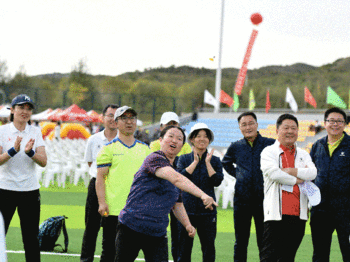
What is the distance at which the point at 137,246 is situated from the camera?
397 centimetres

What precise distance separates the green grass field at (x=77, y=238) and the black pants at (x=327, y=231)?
1.55 meters

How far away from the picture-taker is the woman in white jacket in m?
4.73

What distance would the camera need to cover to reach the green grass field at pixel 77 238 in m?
6.94

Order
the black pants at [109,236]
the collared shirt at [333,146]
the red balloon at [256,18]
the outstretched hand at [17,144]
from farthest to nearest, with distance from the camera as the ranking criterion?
the red balloon at [256,18], the collared shirt at [333,146], the black pants at [109,236], the outstretched hand at [17,144]

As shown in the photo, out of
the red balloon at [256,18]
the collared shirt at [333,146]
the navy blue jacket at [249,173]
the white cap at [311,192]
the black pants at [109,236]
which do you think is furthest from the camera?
the red balloon at [256,18]

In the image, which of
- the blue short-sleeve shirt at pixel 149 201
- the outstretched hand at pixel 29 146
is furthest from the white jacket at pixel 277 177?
the outstretched hand at pixel 29 146

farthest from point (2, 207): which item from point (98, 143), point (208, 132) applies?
point (208, 132)

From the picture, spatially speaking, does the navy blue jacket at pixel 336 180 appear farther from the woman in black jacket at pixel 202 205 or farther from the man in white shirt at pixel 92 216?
the man in white shirt at pixel 92 216

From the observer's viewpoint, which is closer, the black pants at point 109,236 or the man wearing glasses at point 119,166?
the man wearing glasses at point 119,166

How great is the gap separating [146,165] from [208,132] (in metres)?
1.83

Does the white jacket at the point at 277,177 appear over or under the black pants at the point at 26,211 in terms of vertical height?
over

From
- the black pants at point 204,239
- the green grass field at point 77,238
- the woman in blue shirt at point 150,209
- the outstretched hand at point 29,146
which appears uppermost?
the outstretched hand at point 29,146

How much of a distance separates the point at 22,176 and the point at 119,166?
3.49 feet

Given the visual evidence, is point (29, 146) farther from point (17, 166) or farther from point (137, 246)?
point (137, 246)
